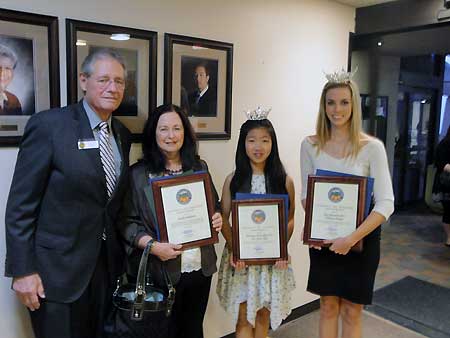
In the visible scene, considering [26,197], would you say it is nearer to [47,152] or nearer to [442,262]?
[47,152]

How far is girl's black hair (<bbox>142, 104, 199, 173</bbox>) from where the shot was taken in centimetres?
188

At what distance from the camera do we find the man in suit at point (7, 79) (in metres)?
1.68

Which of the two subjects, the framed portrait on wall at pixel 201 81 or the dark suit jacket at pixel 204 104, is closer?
the framed portrait on wall at pixel 201 81

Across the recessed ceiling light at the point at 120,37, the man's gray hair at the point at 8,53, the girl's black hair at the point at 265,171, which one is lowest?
the girl's black hair at the point at 265,171

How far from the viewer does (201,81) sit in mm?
2357

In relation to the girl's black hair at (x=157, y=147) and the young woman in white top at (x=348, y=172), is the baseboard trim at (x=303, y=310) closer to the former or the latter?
the young woman in white top at (x=348, y=172)

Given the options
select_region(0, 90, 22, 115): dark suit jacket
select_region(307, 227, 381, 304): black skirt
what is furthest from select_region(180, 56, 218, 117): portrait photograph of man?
select_region(307, 227, 381, 304): black skirt

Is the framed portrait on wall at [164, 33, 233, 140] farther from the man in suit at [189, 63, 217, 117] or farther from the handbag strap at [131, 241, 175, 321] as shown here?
the handbag strap at [131, 241, 175, 321]

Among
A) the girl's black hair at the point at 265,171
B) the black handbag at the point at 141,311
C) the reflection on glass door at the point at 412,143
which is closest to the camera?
the black handbag at the point at 141,311

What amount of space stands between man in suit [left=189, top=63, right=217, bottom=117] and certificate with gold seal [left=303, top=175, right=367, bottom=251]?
0.78 metres

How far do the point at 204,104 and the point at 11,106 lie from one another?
105cm

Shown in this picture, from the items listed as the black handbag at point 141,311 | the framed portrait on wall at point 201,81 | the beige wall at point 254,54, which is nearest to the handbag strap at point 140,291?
the black handbag at point 141,311

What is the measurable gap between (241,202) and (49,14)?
4.06ft

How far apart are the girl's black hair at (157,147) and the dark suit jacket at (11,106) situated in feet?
1.85
